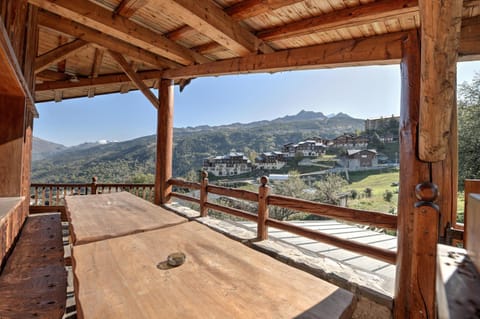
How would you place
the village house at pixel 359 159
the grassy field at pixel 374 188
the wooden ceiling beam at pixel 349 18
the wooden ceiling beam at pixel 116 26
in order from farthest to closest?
the village house at pixel 359 159 → the grassy field at pixel 374 188 → the wooden ceiling beam at pixel 116 26 → the wooden ceiling beam at pixel 349 18

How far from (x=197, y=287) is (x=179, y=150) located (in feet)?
45.0

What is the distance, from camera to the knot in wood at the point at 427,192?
1511 millimetres

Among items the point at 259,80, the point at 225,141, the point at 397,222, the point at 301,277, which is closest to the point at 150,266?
the point at 301,277

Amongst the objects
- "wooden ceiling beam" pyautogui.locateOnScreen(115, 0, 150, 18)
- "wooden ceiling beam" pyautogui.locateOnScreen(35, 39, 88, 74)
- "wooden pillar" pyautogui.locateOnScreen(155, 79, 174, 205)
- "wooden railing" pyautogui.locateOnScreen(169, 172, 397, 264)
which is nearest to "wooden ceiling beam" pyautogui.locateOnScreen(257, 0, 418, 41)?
"wooden ceiling beam" pyautogui.locateOnScreen(115, 0, 150, 18)

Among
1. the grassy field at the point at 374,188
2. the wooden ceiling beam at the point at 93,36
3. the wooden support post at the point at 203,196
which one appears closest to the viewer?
the wooden ceiling beam at the point at 93,36

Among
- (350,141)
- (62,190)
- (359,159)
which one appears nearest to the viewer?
(62,190)

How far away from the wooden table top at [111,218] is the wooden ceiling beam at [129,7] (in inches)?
85.3

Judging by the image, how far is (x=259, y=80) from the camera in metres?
21.7

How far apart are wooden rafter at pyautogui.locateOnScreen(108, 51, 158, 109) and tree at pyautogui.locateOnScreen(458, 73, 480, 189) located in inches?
211

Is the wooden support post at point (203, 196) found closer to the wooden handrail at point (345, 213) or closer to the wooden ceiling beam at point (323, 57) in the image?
the wooden handrail at point (345, 213)

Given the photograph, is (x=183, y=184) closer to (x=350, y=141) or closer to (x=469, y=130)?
(x=469, y=130)

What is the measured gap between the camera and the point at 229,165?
10789mm

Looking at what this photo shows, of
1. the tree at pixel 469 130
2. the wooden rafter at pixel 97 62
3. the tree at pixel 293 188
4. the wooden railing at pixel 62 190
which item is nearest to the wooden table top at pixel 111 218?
the wooden rafter at pixel 97 62

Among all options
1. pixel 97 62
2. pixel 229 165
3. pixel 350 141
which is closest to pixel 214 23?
pixel 97 62
